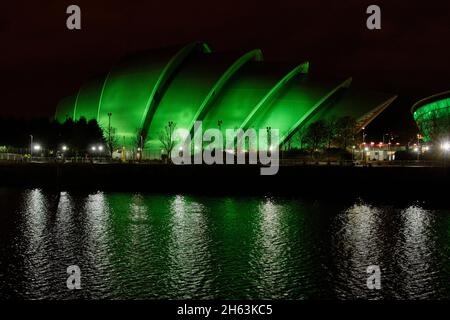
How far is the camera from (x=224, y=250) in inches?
600

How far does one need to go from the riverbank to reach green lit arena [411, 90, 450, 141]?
21214 millimetres

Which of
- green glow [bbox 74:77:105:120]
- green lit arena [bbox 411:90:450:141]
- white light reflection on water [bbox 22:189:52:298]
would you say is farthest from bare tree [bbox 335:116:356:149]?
white light reflection on water [bbox 22:189:52:298]

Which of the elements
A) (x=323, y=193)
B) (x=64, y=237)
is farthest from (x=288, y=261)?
(x=323, y=193)

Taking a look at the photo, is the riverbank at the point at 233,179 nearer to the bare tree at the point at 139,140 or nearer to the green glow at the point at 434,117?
the bare tree at the point at 139,140

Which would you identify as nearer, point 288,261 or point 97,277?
point 97,277

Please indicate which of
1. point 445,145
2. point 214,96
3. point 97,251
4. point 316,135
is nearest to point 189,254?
point 97,251

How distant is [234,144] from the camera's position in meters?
52.4

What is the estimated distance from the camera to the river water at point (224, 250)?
37.7 feet

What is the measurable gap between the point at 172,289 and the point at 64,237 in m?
6.82

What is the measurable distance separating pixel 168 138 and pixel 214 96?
6.20 metres

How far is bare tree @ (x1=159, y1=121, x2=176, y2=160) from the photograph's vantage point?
52.0 meters

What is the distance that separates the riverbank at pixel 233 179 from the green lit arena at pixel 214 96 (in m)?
18.6

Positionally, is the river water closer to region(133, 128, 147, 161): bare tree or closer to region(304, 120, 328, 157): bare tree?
region(304, 120, 328, 157): bare tree
